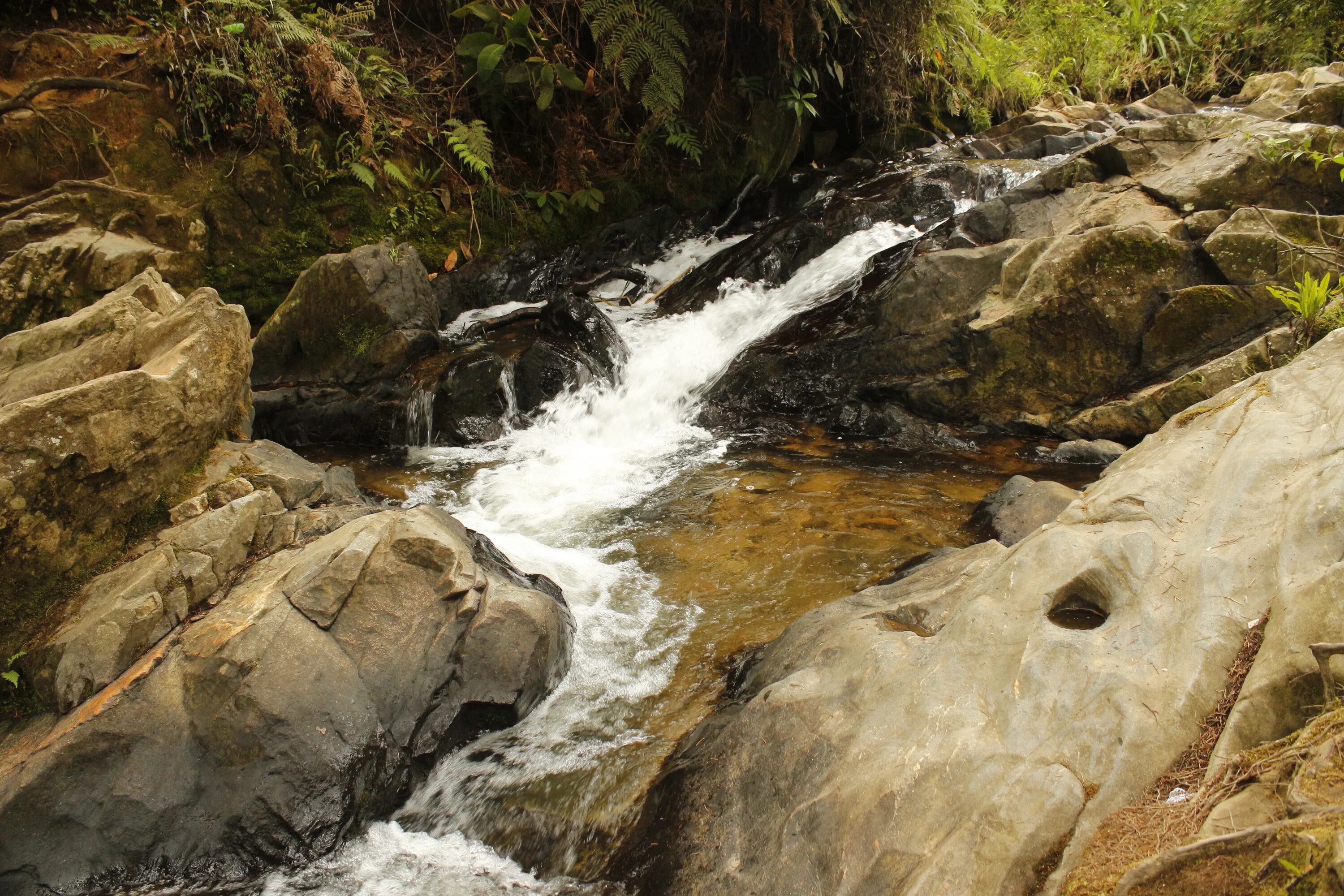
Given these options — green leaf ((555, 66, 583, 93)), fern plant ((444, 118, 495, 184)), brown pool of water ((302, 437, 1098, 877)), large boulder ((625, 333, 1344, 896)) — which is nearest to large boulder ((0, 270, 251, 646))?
brown pool of water ((302, 437, 1098, 877))

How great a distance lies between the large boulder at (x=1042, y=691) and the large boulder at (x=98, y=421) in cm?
293

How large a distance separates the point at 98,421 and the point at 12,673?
1132mm

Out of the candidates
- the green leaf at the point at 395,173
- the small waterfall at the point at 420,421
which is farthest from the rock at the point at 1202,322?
the green leaf at the point at 395,173

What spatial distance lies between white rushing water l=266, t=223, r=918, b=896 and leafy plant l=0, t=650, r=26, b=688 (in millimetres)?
1392

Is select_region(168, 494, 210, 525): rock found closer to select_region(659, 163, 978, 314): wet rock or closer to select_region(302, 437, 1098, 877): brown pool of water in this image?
select_region(302, 437, 1098, 877): brown pool of water

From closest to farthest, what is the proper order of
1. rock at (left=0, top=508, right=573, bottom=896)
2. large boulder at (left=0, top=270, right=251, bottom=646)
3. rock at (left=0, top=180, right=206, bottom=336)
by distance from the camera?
rock at (left=0, top=508, right=573, bottom=896), large boulder at (left=0, top=270, right=251, bottom=646), rock at (left=0, top=180, right=206, bottom=336)

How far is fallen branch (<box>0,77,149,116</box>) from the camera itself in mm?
7652

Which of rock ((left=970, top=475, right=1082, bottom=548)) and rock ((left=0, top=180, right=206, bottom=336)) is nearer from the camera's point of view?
rock ((left=970, top=475, right=1082, bottom=548))

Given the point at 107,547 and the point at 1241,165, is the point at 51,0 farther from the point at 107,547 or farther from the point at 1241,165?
A: the point at 1241,165

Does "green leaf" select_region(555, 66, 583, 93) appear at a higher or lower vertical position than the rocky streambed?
higher

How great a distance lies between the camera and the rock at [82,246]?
22.2 feet

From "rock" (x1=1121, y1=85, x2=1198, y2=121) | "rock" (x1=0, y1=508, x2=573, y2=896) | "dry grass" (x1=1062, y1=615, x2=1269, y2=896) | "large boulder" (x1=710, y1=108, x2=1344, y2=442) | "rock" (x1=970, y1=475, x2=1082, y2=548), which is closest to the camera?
"dry grass" (x1=1062, y1=615, x2=1269, y2=896)

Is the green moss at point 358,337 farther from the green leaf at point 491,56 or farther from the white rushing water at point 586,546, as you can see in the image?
the green leaf at point 491,56

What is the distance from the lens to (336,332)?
8008mm
